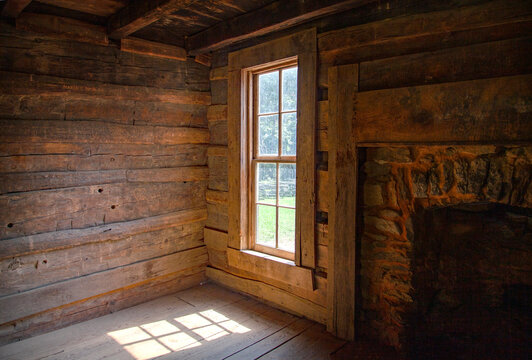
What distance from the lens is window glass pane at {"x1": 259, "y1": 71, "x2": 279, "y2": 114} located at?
11.2 feet

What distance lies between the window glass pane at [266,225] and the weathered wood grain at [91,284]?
90 cm

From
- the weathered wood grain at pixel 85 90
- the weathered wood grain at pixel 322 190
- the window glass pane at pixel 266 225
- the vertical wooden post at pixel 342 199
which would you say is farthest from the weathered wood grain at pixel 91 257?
the vertical wooden post at pixel 342 199

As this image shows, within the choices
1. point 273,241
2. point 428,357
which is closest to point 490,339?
point 428,357

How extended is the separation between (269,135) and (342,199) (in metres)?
1.12

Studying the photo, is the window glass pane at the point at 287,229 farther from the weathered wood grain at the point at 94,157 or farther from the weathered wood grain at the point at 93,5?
the weathered wood grain at the point at 93,5

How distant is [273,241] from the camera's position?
3.50 metres

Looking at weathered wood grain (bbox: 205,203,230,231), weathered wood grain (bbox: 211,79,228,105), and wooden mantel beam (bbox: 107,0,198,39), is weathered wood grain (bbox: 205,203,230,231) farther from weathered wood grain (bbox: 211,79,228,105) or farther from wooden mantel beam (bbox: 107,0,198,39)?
wooden mantel beam (bbox: 107,0,198,39)

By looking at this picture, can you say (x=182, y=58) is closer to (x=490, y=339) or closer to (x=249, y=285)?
(x=249, y=285)

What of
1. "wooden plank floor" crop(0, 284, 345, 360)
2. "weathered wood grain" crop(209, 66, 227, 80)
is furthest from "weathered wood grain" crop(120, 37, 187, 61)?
"wooden plank floor" crop(0, 284, 345, 360)

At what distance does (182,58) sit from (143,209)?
1751 mm

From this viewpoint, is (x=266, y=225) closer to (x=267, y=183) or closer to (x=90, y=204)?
→ (x=267, y=183)

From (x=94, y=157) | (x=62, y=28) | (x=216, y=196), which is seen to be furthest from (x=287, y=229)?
(x=62, y=28)

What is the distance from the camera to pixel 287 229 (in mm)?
3352

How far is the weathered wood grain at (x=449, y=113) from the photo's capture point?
201 cm
